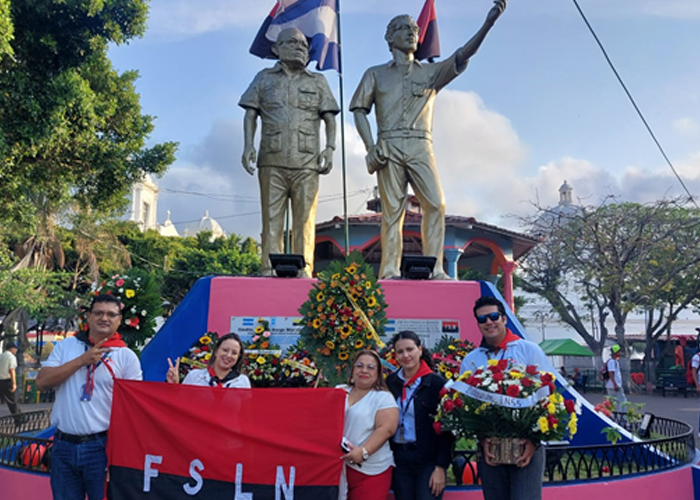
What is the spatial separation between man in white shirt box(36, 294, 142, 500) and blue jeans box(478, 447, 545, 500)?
2182mm

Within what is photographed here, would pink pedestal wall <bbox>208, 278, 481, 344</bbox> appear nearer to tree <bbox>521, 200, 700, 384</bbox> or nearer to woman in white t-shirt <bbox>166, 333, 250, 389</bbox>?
woman in white t-shirt <bbox>166, 333, 250, 389</bbox>

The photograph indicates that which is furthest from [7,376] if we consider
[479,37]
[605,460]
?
[605,460]

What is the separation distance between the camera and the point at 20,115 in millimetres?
9312

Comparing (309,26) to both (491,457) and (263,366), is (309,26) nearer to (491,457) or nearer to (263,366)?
(263,366)

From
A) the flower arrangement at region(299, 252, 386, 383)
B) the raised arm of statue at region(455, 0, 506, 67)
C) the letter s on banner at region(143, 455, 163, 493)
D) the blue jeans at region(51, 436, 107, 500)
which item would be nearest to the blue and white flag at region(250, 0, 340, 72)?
the raised arm of statue at region(455, 0, 506, 67)

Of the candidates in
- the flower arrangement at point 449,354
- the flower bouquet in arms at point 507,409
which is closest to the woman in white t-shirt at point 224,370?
the flower bouquet in arms at point 507,409

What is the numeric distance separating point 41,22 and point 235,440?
8349mm

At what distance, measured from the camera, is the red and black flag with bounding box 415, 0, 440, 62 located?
368 inches

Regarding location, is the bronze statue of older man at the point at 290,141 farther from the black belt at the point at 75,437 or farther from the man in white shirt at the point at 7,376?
the man in white shirt at the point at 7,376

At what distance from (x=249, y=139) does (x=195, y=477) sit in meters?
5.50

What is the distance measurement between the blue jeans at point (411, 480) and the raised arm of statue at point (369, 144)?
5.24m

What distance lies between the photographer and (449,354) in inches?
257

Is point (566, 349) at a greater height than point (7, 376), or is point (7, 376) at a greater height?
point (566, 349)

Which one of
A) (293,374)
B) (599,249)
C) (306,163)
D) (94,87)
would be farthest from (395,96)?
(599,249)
